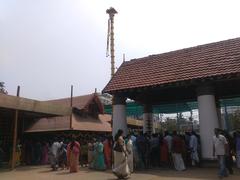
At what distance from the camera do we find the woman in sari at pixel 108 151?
1469cm

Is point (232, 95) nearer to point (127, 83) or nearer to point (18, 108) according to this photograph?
point (127, 83)

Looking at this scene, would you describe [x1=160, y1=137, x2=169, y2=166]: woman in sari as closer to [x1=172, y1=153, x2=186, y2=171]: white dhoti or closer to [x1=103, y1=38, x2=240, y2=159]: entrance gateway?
[x1=172, y1=153, x2=186, y2=171]: white dhoti

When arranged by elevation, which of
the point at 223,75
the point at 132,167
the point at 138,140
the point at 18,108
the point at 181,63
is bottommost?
the point at 132,167

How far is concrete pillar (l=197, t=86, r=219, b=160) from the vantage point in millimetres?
13430

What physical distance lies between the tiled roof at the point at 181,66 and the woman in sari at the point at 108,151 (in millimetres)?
2574

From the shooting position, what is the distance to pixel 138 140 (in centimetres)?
1413

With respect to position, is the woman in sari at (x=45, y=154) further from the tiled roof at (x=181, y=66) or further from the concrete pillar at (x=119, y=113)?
the tiled roof at (x=181, y=66)

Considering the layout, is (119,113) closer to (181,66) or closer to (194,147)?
(181,66)

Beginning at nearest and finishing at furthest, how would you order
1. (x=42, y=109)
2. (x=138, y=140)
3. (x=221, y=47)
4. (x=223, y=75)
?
(x=223, y=75)
(x=138, y=140)
(x=221, y=47)
(x=42, y=109)

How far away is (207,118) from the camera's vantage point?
1355cm

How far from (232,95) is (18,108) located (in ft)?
37.0

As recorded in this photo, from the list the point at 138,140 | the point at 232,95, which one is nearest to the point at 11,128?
the point at 138,140

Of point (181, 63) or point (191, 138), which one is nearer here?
point (191, 138)

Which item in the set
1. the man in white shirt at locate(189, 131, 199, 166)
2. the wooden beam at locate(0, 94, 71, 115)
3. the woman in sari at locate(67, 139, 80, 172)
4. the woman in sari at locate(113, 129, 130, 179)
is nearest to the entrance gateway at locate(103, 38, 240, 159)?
the man in white shirt at locate(189, 131, 199, 166)
